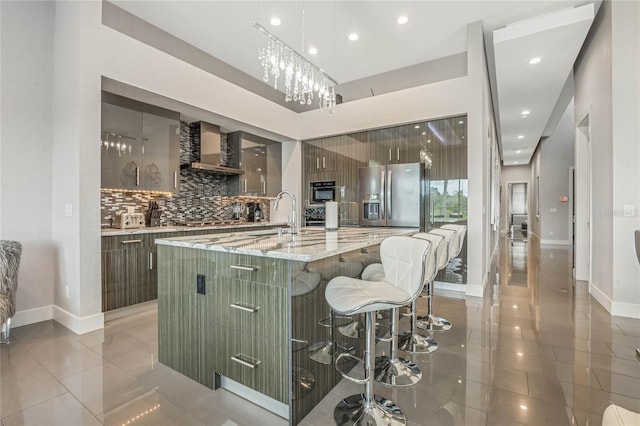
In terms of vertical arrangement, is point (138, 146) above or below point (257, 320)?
above

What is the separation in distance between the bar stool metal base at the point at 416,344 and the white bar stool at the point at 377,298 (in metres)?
0.70

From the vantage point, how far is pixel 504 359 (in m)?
2.24

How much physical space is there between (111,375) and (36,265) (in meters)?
1.87

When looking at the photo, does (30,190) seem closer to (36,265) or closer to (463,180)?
(36,265)

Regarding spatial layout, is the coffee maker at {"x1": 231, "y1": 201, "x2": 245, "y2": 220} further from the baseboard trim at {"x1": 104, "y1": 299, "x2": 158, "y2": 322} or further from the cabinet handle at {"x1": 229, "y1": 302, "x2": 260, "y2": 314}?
the cabinet handle at {"x1": 229, "y1": 302, "x2": 260, "y2": 314}

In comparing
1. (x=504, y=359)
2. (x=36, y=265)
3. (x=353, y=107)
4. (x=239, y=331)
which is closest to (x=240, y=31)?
(x=353, y=107)

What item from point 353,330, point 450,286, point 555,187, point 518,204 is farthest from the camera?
point 518,204

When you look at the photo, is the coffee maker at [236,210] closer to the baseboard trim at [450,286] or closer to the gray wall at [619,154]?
the baseboard trim at [450,286]

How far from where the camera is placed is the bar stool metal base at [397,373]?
6.35ft

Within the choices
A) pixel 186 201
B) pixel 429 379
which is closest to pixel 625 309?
pixel 429 379

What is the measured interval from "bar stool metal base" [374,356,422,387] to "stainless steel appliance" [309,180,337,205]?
3582 mm

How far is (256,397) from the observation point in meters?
1.77

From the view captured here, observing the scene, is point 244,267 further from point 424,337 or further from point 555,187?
point 555,187

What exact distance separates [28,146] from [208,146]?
210 centimetres
